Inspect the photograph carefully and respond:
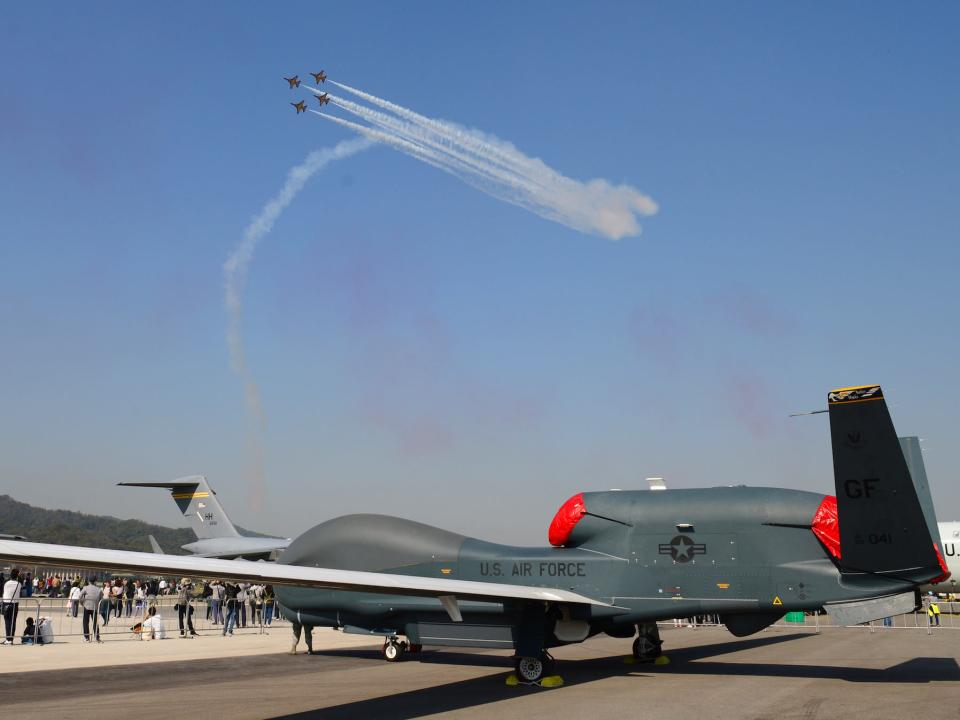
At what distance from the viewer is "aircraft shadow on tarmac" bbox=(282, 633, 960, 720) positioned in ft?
42.3

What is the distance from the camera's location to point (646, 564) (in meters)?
16.5

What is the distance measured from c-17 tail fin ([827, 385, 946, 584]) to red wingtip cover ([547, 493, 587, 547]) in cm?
529

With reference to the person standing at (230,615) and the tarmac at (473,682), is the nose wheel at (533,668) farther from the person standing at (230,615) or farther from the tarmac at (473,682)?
the person standing at (230,615)

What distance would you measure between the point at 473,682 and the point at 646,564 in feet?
13.5

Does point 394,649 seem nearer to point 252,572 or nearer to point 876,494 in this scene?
point 252,572

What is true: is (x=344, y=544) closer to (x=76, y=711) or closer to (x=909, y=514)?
(x=76, y=711)

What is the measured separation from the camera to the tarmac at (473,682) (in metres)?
12.4

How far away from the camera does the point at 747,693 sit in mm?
13859

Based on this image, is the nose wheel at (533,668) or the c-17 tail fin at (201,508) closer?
the nose wheel at (533,668)

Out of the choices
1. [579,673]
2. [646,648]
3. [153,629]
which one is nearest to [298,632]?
[153,629]

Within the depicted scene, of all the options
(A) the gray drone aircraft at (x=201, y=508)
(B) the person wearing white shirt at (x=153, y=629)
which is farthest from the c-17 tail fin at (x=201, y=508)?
(B) the person wearing white shirt at (x=153, y=629)

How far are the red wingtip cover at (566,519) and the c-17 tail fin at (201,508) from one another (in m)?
27.7

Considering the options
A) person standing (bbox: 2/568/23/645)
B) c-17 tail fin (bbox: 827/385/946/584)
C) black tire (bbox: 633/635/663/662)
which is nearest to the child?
person standing (bbox: 2/568/23/645)

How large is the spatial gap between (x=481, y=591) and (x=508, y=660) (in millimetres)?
6892
